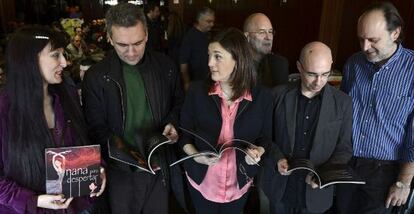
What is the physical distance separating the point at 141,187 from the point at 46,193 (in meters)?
0.47

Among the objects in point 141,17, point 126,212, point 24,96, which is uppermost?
point 141,17

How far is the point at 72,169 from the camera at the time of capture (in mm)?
1341

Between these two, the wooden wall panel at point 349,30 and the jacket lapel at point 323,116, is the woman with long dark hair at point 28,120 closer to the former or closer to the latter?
the jacket lapel at point 323,116

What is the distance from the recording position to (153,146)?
1.46 m

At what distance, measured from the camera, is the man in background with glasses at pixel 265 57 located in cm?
233

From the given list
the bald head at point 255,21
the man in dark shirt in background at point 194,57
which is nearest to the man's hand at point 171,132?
the bald head at point 255,21

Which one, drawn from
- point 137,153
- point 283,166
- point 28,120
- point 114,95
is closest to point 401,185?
point 283,166

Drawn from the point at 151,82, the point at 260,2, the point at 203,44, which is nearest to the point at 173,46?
the point at 203,44

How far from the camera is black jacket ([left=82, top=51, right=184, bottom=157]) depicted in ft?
5.28

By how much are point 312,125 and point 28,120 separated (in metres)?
1.22

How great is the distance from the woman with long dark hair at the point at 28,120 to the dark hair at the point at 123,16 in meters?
0.26

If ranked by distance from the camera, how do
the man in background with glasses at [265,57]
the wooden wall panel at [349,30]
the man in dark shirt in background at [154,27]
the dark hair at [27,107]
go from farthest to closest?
1. the man in dark shirt in background at [154,27]
2. the wooden wall panel at [349,30]
3. the man in background with glasses at [265,57]
4. the dark hair at [27,107]

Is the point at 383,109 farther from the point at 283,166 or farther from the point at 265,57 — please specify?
the point at 265,57

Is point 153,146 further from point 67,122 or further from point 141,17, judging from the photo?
point 141,17
